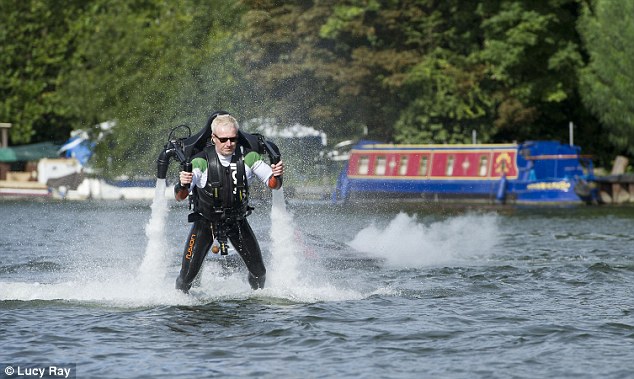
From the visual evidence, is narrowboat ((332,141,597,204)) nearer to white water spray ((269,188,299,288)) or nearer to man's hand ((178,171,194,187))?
white water spray ((269,188,299,288))

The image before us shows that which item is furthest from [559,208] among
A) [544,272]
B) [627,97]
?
[544,272]

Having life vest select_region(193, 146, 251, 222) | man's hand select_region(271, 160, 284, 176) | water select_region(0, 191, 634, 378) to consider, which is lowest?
water select_region(0, 191, 634, 378)

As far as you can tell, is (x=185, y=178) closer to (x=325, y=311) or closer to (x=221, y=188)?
(x=221, y=188)

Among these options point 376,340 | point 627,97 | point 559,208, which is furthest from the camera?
point 627,97

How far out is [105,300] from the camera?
52.8 ft

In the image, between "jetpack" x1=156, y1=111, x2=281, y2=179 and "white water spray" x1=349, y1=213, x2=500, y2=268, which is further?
"white water spray" x1=349, y1=213, x2=500, y2=268

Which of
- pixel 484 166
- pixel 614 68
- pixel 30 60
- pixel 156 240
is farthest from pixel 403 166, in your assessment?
pixel 156 240

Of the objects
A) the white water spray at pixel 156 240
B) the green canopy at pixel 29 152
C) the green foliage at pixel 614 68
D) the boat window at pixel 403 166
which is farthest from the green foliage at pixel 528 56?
the white water spray at pixel 156 240

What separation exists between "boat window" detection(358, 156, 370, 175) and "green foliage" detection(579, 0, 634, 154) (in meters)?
9.63

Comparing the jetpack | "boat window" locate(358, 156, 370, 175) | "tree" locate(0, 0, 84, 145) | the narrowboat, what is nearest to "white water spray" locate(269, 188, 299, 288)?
the jetpack

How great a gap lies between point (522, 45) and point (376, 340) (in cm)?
4288

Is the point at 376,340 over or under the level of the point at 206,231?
under

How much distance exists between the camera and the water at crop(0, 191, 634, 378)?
12234 mm

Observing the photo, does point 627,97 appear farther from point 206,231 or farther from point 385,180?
point 206,231
